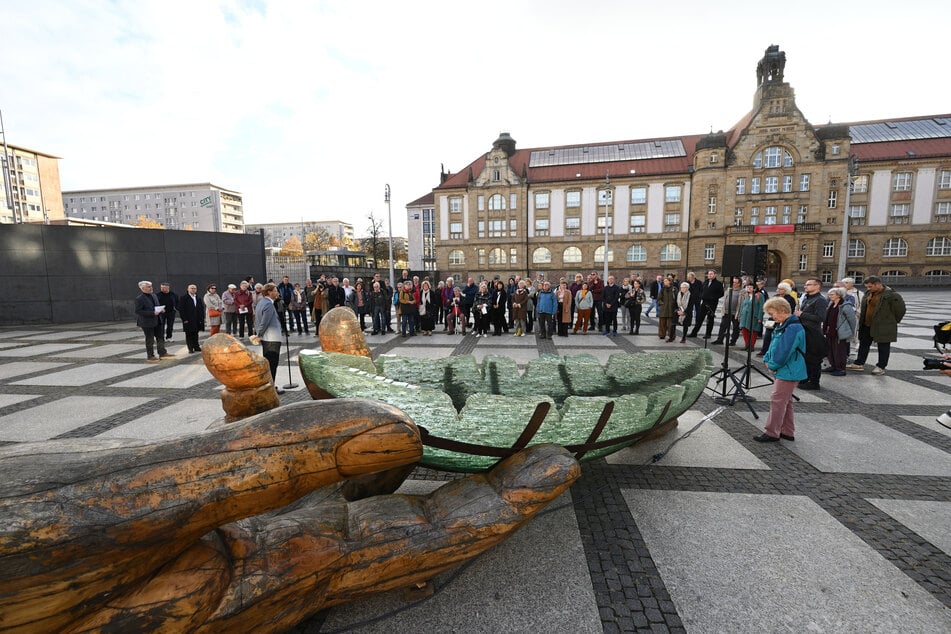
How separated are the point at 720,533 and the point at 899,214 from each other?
182ft

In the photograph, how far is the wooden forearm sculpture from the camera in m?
1.23

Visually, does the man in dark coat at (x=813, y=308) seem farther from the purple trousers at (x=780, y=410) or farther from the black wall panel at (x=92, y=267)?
the black wall panel at (x=92, y=267)

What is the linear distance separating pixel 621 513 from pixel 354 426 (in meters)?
2.38

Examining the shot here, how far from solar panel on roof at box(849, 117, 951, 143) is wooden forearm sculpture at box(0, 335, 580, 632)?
58.4 m

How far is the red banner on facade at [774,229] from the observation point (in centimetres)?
3953

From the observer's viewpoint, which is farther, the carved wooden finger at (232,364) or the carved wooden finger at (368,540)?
the carved wooden finger at (232,364)

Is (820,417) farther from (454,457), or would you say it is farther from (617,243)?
(617,243)

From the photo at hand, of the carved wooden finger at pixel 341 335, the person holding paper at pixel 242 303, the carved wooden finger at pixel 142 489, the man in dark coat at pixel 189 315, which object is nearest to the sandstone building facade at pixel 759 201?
the person holding paper at pixel 242 303

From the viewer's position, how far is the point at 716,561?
2512mm

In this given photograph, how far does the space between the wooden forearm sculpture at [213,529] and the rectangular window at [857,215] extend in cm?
5452

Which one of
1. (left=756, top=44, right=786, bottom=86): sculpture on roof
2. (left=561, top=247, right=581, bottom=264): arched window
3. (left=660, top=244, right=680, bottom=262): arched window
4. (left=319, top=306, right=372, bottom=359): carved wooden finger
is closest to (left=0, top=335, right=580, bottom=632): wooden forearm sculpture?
(left=319, top=306, right=372, bottom=359): carved wooden finger

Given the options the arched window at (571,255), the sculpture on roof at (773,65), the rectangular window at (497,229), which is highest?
the sculpture on roof at (773,65)

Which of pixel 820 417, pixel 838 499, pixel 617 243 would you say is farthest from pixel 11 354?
pixel 617 243

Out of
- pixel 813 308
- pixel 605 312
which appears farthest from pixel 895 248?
pixel 813 308
